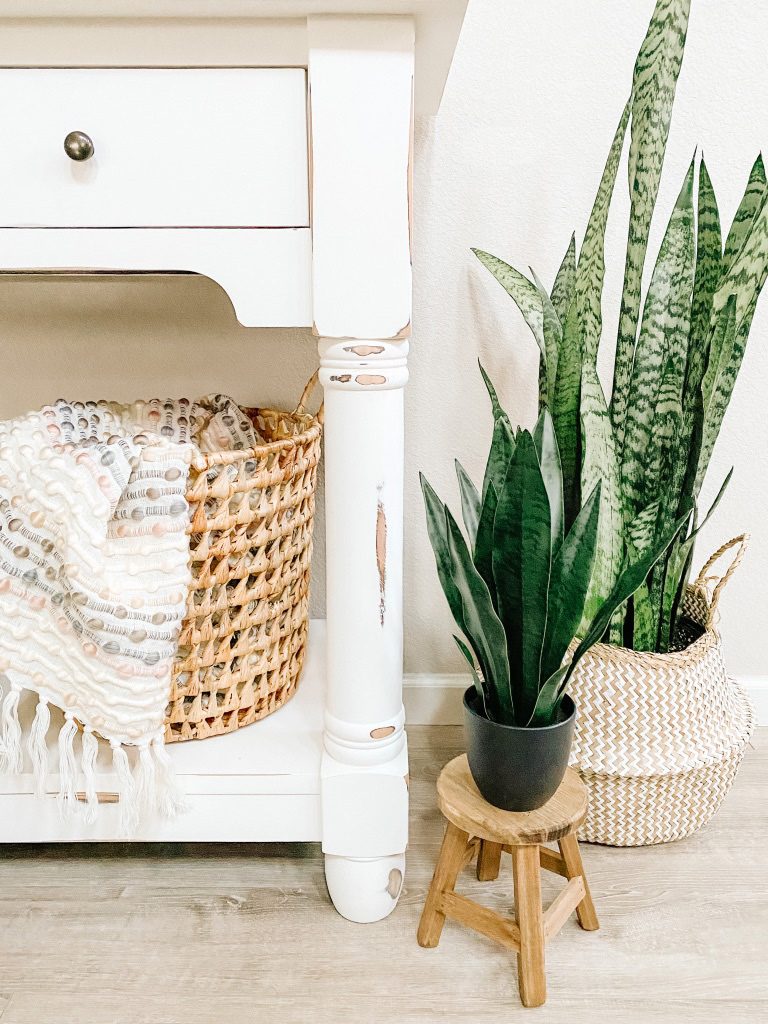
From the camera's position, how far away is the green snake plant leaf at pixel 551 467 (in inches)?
28.8

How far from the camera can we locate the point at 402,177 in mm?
694

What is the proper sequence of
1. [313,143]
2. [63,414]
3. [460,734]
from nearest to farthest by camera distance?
[313,143]
[63,414]
[460,734]

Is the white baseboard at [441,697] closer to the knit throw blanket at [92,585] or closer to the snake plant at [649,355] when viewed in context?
the snake plant at [649,355]

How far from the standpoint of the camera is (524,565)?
0.71 m

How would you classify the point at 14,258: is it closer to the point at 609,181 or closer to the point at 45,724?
the point at 45,724

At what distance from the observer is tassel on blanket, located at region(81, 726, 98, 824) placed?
77cm

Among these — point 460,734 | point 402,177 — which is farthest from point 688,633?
point 402,177

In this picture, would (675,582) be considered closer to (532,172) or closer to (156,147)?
(532,172)

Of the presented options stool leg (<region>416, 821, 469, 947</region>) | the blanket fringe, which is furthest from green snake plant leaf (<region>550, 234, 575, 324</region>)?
the blanket fringe

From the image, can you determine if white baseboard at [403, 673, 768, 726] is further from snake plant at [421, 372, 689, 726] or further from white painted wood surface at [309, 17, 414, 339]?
white painted wood surface at [309, 17, 414, 339]

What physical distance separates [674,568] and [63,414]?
0.70 meters

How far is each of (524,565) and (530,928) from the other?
32cm

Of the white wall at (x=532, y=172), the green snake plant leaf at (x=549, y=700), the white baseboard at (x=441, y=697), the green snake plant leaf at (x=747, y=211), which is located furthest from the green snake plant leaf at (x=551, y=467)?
the white baseboard at (x=441, y=697)

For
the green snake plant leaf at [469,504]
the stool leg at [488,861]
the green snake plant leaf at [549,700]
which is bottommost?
the stool leg at [488,861]
